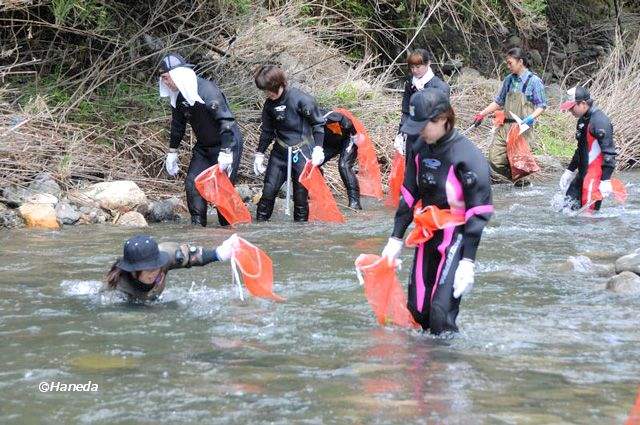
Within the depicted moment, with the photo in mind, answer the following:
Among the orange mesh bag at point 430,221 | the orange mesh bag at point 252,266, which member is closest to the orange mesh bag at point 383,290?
the orange mesh bag at point 430,221

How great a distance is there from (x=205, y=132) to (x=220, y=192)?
1.94ft

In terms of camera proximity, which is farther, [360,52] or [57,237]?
[360,52]

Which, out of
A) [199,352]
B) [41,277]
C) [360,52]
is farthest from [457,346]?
[360,52]

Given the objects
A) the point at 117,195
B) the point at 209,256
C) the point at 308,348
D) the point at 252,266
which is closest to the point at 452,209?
the point at 308,348

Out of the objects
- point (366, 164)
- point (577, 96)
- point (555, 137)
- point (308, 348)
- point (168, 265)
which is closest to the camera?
point (308, 348)

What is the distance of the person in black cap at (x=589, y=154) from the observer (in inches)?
406

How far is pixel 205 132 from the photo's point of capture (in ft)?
32.3

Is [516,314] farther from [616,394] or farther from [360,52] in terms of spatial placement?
[360,52]

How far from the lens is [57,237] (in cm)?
941

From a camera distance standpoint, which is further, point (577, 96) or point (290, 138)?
point (290, 138)

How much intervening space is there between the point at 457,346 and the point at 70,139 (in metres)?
6.84

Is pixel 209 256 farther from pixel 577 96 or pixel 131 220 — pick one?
pixel 577 96

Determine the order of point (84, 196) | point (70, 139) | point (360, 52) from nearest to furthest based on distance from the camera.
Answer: point (84, 196)
point (70, 139)
point (360, 52)

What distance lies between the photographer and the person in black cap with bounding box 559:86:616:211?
406 inches
